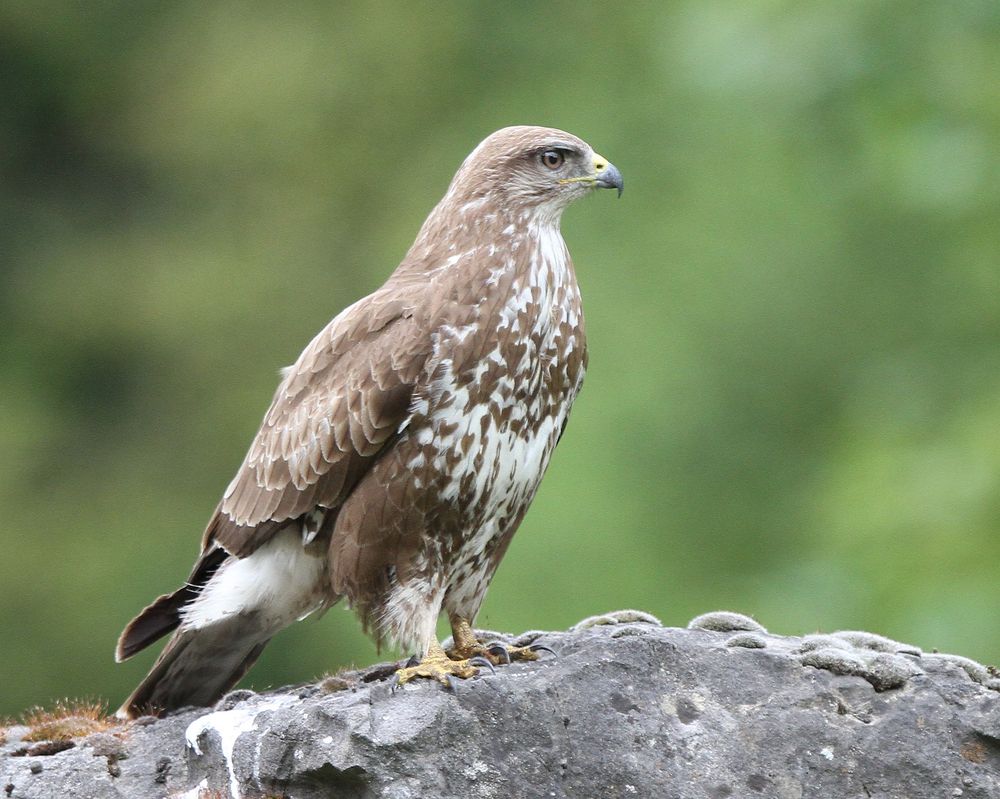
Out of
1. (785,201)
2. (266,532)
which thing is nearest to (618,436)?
(785,201)

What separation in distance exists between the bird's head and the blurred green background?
5.05 metres

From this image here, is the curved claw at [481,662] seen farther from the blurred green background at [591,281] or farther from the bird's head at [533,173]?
the blurred green background at [591,281]

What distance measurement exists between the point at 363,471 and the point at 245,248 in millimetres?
13453

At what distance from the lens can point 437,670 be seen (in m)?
5.42

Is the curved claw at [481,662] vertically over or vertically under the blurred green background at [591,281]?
under

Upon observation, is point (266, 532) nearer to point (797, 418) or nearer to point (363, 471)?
point (363, 471)

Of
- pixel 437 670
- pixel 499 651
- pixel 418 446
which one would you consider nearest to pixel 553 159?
pixel 418 446

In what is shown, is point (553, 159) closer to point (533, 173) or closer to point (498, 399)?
point (533, 173)

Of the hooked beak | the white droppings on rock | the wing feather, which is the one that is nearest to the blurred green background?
the hooked beak

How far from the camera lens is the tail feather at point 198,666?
646 cm

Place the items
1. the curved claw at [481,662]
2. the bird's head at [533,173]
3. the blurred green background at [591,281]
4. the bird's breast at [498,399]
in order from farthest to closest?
the blurred green background at [591,281]
the bird's head at [533,173]
the bird's breast at [498,399]
the curved claw at [481,662]

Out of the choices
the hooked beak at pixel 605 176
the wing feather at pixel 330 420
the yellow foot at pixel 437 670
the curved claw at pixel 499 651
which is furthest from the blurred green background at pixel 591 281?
the yellow foot at pixel 437 670

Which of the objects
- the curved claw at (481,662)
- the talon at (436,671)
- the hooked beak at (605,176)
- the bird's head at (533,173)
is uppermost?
the hooked beak at (605,176)

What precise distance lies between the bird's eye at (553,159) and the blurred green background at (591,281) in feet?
16.9
